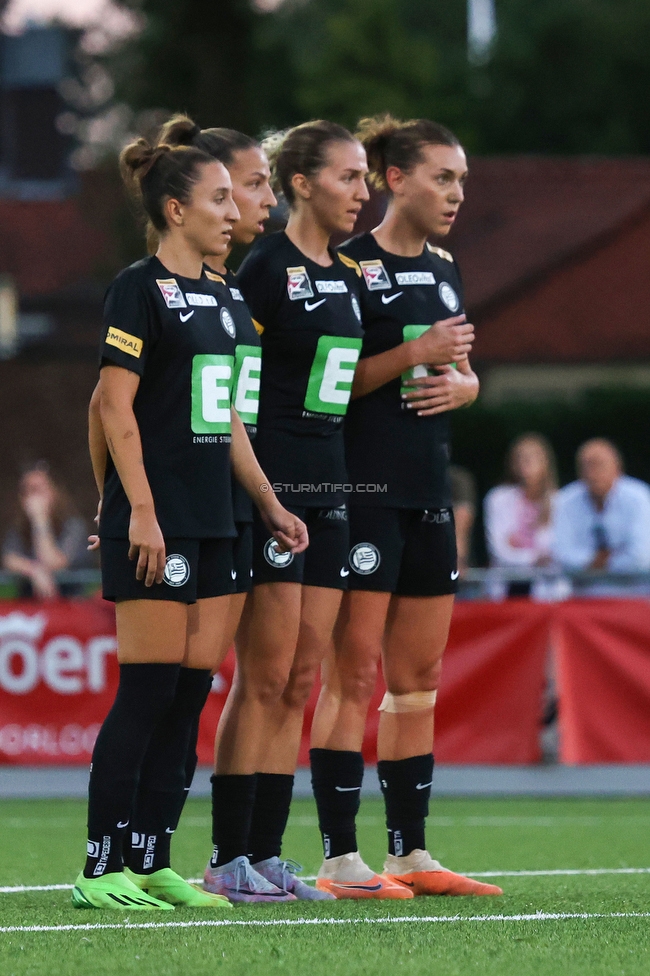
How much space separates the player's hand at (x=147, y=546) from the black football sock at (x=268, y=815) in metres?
0.99

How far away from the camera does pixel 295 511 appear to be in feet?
19.4

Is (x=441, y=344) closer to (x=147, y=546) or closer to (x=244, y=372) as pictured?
(x=244, y=372)

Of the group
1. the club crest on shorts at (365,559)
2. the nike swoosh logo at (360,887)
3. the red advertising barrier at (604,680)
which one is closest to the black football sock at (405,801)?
the nike swoosh logo at (360,887)

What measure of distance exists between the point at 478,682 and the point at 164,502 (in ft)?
21.0

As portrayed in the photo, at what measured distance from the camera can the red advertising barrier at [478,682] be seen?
11391mm

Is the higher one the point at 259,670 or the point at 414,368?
the point at 414,368

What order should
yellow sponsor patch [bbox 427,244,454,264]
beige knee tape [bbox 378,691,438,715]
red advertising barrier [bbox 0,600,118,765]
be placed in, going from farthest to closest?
red advertising barrier [bbox 0,600,118,765]
yellow sponsor patch [bbox 427,244,454,264]
beige knee tape [bbox 378,691,438,715]

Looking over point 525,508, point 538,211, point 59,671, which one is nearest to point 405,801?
point 59,671

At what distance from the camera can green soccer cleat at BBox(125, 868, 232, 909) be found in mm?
5586

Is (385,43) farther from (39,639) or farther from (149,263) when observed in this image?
(149,263)

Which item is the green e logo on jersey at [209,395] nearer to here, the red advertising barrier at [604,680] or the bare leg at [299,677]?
the bare leg at [299,677]

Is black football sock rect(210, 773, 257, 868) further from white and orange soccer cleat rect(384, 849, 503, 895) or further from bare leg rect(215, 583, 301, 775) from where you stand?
white and orange soccer cleat rect(384, 849, 503, 895)

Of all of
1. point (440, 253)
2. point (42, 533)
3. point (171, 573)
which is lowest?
point (171, 573)

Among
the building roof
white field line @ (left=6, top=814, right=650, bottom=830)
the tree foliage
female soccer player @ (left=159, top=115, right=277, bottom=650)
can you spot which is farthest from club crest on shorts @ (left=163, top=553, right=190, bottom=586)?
the tree foliage
